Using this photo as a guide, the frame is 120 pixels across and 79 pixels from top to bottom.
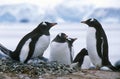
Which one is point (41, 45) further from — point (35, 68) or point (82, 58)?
point (82, 58)

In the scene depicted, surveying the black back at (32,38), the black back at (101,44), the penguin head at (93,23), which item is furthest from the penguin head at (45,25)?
the black back at (101,44)

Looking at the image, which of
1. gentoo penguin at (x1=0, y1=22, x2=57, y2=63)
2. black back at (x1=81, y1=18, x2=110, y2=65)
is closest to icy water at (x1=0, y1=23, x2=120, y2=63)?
black back at (x1=81, y1=18, x2=110, y2=65)

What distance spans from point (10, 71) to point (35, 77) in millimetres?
386

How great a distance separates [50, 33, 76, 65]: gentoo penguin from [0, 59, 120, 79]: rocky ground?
554 mm

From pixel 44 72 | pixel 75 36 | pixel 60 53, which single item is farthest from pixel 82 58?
pixel 75 36

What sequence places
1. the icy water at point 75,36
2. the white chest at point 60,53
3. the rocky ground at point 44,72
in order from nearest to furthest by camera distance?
1. the rocky ground at point 44,72
2. the white chest at point 60,53
3. the icy water at point 75,36

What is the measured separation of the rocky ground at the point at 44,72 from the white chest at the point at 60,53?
550mm

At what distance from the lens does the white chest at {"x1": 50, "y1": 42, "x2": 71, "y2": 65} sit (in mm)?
7648

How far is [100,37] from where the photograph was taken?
7.84 m

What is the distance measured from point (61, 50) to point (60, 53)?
1.9 inches

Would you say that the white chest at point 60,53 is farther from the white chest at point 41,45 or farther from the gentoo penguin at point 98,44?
the gentoo penguin at point 98,44

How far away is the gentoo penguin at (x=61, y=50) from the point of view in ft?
25.1

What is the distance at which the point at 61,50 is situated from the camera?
7660 mm

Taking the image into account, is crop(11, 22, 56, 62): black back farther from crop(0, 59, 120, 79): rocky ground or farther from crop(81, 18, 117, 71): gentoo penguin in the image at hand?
crop(81, 18, 117, 71): gentoo penguin
